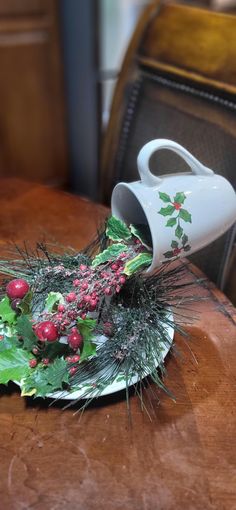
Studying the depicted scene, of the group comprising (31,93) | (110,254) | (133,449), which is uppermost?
(110,254)

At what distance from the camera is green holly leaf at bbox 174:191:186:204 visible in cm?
52

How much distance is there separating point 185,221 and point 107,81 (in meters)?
1.85

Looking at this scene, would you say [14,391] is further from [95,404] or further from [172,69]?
[172,69]

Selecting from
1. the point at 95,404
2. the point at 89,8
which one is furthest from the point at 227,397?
the point at 89,8

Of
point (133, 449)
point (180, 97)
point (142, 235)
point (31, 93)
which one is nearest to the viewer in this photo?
point (133, 449)

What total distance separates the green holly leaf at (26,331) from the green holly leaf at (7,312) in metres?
0.04

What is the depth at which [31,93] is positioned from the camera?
207cm

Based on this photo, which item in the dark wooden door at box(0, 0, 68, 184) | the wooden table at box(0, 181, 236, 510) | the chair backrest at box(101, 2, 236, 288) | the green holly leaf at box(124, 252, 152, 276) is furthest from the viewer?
the dark wooden door at box(0, 0, 68, 184)

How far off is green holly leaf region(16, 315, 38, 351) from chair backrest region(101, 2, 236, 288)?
0.44 meters

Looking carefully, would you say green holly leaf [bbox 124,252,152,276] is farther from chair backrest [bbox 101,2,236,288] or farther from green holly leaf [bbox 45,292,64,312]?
chair backrest [bbox 101,2,236,288]

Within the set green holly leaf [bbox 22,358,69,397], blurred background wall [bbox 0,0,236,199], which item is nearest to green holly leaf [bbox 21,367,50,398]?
green holly leaf [bbox 22,358,69,397]

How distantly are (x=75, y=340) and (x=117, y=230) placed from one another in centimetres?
14

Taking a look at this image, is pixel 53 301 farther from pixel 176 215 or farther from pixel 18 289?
pixel 176 215

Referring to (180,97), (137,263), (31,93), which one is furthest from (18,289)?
(31,93)
